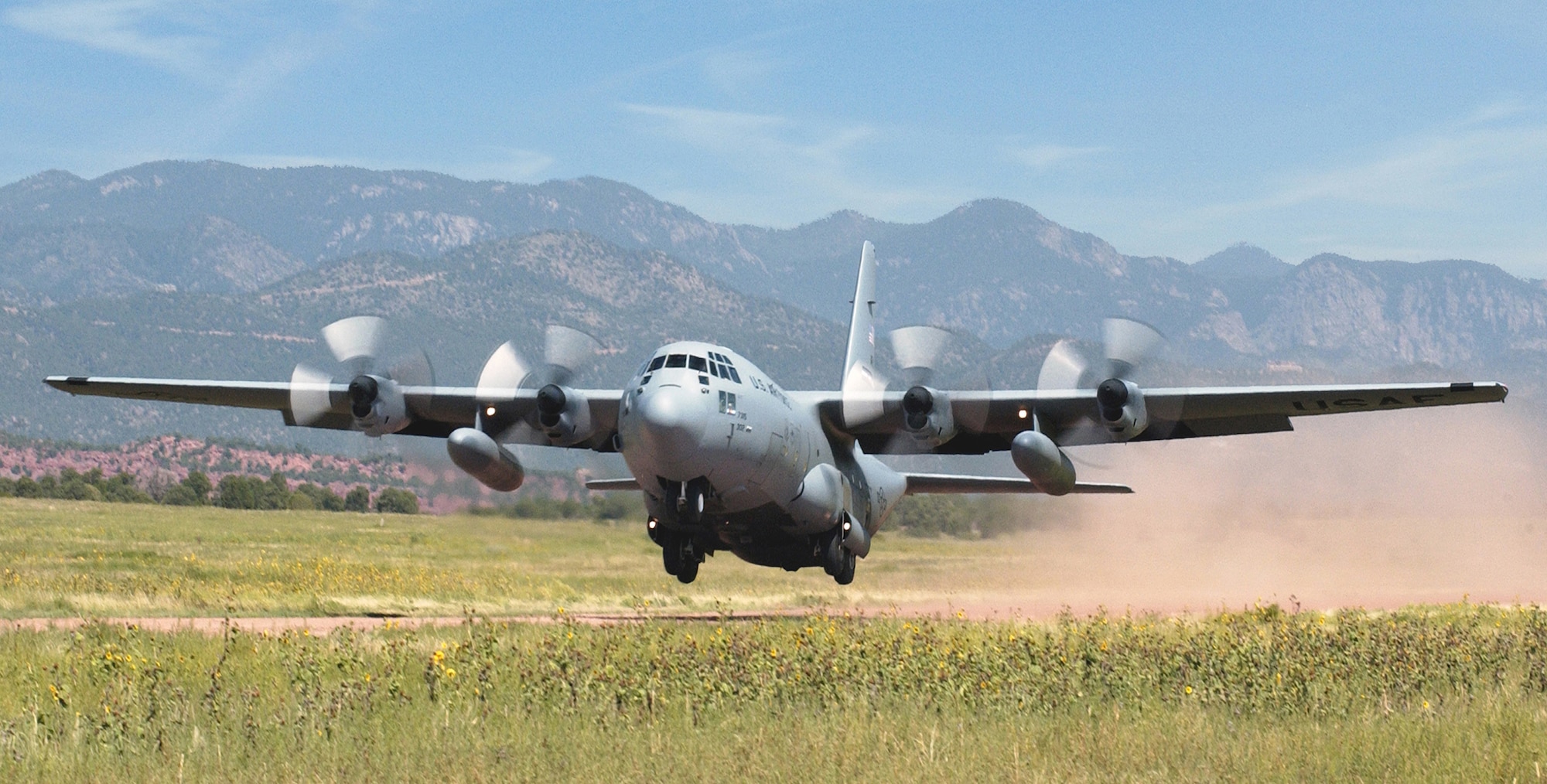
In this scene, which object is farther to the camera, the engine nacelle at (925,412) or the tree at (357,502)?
the tree at (357,502)

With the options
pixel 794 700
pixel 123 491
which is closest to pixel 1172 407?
pixel 794 700

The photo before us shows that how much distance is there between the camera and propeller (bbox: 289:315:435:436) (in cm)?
2855

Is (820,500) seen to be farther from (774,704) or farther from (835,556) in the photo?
(774,704)

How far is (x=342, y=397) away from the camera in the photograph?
30344 mm

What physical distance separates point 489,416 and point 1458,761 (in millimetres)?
20990

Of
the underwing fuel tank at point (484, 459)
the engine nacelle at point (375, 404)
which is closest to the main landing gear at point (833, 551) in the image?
the underwing fuel tank at point (484, 459)

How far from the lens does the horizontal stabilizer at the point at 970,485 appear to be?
32281 millimetres

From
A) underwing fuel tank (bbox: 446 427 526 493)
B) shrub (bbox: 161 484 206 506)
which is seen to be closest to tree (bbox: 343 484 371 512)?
shrub (bbox: 161 484 206 506)

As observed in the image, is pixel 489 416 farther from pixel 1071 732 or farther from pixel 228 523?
pixel 228 523

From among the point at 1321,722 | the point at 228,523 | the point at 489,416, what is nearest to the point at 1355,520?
the point at 489,416

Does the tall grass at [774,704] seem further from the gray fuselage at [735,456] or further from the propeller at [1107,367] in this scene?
the propeller at [1107,367]

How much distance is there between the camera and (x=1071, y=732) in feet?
48.1

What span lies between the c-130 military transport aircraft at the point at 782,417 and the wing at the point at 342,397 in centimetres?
5

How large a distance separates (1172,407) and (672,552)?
9.94 m
